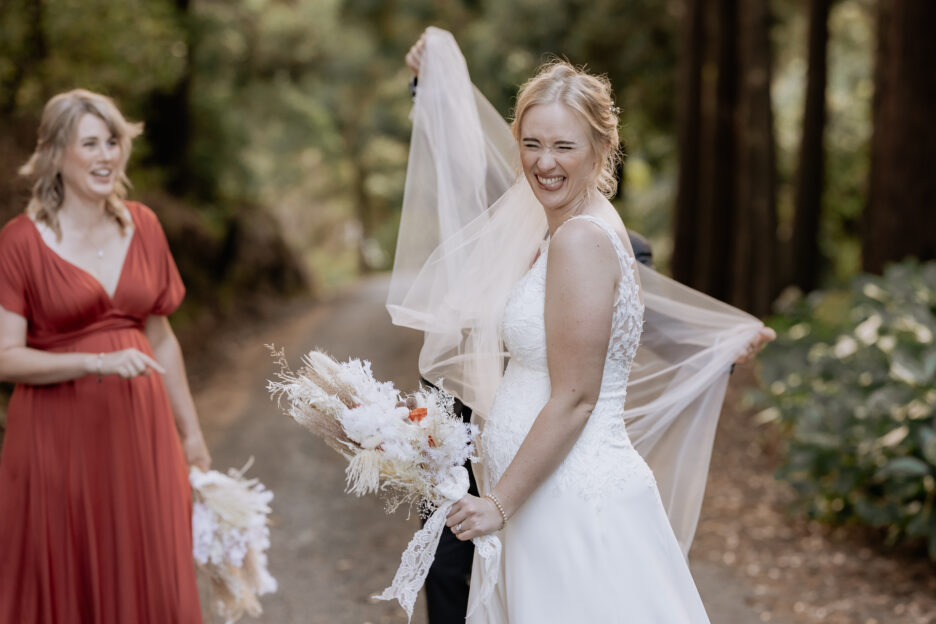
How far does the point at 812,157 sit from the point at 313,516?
10152 mm

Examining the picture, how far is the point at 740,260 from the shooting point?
14469 mm

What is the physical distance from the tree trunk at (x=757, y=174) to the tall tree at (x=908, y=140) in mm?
5194

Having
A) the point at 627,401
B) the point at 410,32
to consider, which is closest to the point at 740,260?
the point at 627,401

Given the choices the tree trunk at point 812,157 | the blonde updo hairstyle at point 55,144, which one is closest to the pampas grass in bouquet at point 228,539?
the blonde updo hairstyle at point 55,144

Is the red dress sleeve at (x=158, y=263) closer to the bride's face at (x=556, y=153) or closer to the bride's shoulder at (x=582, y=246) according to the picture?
the bride's face at (x=556, y=153)

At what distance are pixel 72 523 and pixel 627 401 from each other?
7.37 ft

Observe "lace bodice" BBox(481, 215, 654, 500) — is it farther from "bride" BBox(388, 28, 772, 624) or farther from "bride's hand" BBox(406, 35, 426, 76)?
"bride's hand" BBox(406, 35, 426, 76)

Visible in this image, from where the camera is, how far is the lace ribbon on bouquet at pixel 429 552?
110 inches

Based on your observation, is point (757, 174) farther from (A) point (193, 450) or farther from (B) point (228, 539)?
(B) point (228, 539)

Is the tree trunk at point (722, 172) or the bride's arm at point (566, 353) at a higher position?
the tree trunk at point (722, 172)

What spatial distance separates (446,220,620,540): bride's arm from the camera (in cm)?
279

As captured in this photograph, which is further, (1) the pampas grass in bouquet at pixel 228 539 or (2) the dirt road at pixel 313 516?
(2) the dirt road at pixel 313 516

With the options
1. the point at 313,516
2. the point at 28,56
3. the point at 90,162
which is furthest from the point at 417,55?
the point at 28,56

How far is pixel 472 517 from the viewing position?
275 cm
